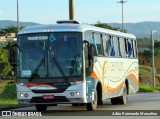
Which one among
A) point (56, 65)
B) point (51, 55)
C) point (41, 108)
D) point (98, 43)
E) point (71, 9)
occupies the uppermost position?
point (71, 9)

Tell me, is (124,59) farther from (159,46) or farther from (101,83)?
(159,46)

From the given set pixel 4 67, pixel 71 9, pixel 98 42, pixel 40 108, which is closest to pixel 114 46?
pixel 98 42

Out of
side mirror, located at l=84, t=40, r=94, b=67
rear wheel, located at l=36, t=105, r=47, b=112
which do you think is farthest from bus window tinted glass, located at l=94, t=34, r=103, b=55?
rear wheel, located at l=36, t=105, r=47, b=112

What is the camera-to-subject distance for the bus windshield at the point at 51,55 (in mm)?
19375

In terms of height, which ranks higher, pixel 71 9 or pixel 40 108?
pixel 71 9

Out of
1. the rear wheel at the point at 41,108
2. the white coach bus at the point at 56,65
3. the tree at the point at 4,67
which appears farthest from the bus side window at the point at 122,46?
the tree at the point at 4,67

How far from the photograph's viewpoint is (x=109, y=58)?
23.5 m

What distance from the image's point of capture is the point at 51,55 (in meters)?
19.5

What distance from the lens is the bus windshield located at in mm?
19375

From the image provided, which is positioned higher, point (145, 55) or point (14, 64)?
point (14, 64)

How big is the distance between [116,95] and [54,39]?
5.78m

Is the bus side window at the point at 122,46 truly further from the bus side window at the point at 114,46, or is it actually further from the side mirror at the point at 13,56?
the side mirror at the point at 13,56

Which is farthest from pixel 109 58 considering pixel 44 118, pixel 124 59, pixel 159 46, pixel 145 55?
pixel 159 46

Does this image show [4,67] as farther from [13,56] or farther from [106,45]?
[13,56]
